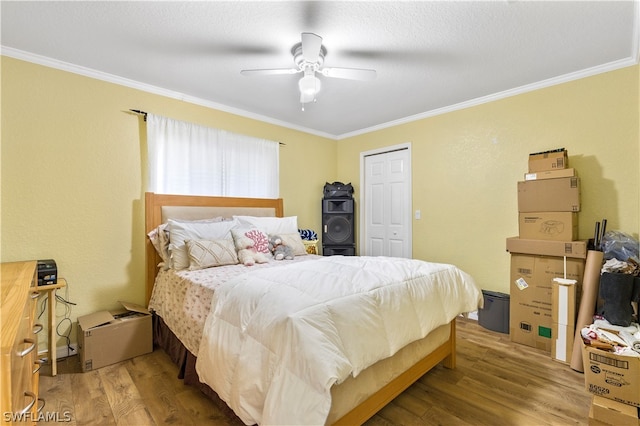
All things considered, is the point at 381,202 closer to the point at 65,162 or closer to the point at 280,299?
the point at 280,299

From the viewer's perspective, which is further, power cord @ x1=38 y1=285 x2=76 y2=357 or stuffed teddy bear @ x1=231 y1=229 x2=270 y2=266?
stuffed teddy bear @ x1=231 y1=229 x2=270 y2=266

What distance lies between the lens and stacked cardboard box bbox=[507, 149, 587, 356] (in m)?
2.34

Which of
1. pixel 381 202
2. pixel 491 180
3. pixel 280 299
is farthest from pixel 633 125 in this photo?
pixel 280 299

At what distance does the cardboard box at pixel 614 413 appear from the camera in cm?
148

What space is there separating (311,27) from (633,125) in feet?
9.04

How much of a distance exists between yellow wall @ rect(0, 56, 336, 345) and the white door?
2.68 metres

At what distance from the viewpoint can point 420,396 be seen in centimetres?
187

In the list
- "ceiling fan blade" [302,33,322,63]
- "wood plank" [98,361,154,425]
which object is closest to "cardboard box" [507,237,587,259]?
"ceiling fan blade" [302,33,322,63]

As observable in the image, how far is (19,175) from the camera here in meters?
2.25

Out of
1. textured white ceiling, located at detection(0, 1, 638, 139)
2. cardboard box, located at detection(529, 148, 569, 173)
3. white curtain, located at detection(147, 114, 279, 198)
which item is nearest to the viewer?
textured white ceiling, located at detection(0, 1, 638, 139)

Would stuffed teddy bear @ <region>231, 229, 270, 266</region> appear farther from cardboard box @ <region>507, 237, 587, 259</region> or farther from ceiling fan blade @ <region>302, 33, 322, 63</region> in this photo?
cardboard box @ <region>507, 237, 587, 259</region>

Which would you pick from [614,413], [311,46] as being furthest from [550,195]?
[311,46]

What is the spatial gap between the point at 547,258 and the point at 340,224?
243cm

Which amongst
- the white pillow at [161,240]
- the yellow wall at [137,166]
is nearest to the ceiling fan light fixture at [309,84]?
the yellow wall at [137,166]
